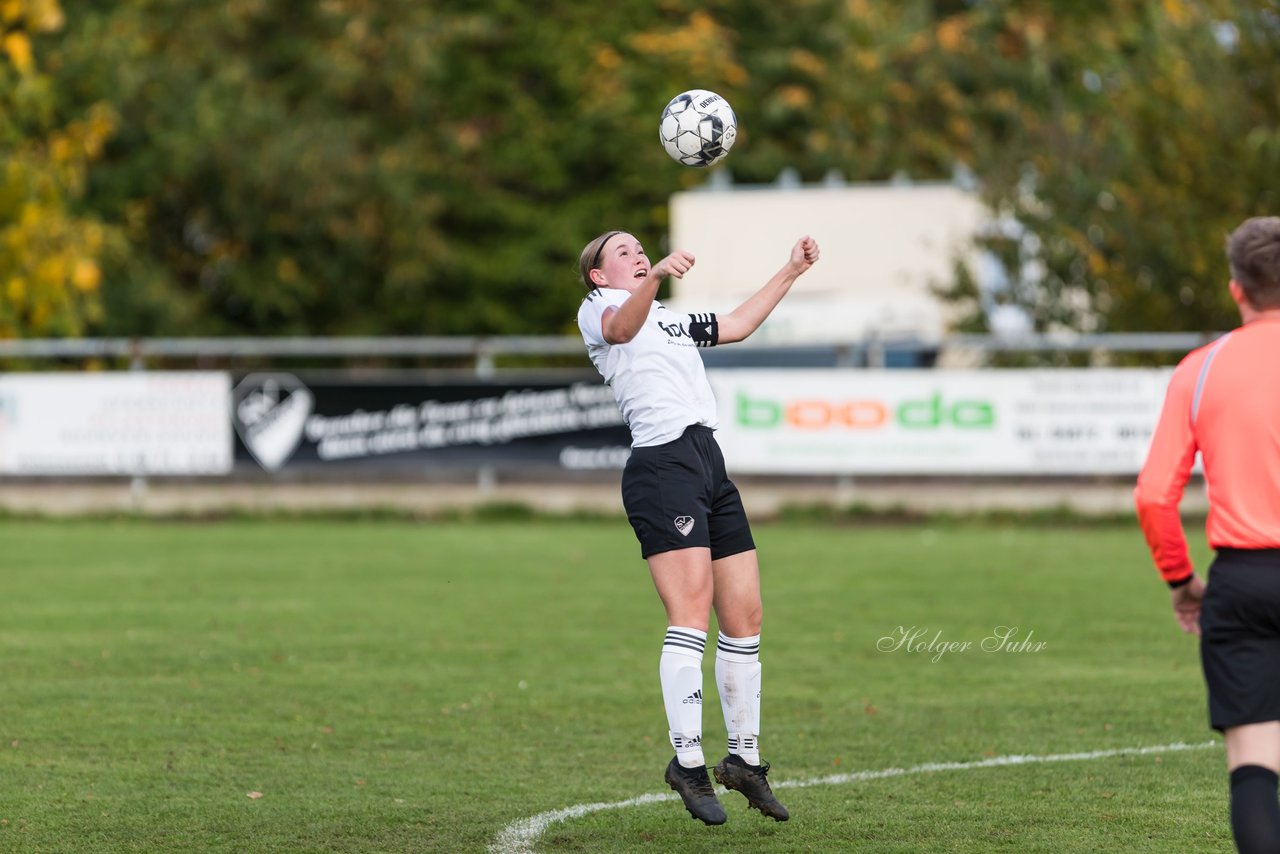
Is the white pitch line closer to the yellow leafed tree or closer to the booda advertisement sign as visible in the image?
the booda advertisement sign

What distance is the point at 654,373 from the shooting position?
21.9 feet

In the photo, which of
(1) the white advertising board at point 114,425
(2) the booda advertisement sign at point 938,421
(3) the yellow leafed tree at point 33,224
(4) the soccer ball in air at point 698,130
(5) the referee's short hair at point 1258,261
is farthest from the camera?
(3) the yellow leafed tree at point 33,224

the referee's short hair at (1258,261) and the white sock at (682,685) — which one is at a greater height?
the referee's short hair at (1258,261)

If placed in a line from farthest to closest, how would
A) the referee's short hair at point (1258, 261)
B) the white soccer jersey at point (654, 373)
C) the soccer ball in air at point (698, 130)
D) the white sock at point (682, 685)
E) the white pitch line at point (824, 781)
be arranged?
the soccer ball in air at point (698, 130), the white soccer jersey at point (654, 373), the white sock at point (682, 685), the white pitch line at point (824, 781), the referee's short hair at point (1258, 261)

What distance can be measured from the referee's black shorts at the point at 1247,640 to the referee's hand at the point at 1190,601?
0.15 m

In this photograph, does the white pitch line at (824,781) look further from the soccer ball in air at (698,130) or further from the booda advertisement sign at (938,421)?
the booda advertisement sign at (938,421)

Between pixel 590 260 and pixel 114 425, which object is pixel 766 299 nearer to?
pixel 590 260

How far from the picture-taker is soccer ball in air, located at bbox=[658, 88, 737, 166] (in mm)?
7551

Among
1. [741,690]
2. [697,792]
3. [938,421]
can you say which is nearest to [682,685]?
[741,690]

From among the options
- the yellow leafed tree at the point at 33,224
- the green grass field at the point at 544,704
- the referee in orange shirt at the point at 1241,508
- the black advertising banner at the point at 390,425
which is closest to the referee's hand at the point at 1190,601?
the referee in orange shirt at the point at 1241,508

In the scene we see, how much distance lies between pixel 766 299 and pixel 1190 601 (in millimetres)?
2584

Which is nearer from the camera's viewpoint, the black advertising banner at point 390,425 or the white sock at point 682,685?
the white sock at point 682,685

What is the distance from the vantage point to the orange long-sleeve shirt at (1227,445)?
15.0 feet

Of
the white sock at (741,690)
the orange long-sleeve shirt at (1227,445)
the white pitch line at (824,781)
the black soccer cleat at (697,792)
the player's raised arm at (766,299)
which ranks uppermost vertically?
the player's raised arm at (766,299)
